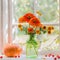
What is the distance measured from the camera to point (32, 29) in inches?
77.7

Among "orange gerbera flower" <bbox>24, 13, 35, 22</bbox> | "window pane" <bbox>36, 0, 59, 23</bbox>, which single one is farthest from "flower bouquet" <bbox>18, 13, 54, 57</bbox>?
"window pane" <bbox>36, 0, 59, 23</bbox>

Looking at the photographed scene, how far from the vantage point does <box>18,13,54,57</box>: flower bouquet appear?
1.94m

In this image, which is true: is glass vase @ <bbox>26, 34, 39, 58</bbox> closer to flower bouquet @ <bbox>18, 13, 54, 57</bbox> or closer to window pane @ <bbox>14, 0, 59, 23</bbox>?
flower bouquet @ <bbox>18, 13, 54, 57</bbox>

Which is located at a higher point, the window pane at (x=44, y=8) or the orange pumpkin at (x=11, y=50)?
the window pane at (x=44, y=8)

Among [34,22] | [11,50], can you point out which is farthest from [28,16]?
[11,50]

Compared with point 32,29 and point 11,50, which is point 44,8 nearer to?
Result: point 32,29

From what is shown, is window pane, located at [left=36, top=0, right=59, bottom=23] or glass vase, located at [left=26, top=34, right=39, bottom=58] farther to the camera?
window pane, located at [left=36, top=0, right=59, bottom=23]

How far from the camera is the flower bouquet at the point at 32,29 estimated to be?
6.38 feet

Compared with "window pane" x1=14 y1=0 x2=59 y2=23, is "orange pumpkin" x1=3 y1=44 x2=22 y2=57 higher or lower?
lower

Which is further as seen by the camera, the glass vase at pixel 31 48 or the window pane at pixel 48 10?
the window pane at pixel 48 10

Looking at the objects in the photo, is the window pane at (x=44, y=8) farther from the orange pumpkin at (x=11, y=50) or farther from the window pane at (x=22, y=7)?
the orange pumpkin at (x=11, y=50)

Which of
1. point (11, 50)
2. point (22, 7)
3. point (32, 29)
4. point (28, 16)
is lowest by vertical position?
point (11, 50)

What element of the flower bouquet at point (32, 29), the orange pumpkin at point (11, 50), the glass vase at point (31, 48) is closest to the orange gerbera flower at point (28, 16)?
the flower bouquet at point (32, 29)

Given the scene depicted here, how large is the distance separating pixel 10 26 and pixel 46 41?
0.42 m
